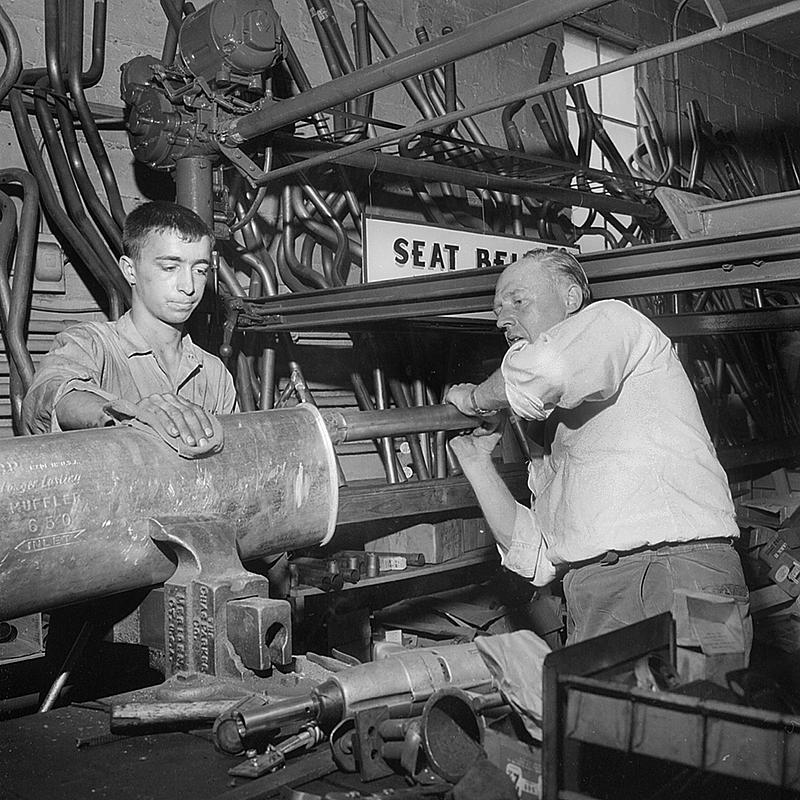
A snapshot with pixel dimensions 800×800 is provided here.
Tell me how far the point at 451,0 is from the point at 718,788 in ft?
12.2

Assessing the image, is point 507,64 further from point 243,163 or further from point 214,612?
point 214,612

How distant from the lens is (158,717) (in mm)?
1172

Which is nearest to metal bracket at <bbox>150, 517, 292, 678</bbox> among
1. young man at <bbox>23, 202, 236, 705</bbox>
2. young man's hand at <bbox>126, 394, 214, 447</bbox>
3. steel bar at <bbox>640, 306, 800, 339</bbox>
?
young man's hand at <bbox>126, 394, 214, 447</bbox>

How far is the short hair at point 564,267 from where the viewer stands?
1.76 meters

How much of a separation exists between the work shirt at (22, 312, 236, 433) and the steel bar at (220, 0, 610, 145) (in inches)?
22.5

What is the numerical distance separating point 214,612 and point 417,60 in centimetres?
112

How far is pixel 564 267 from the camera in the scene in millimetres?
1770

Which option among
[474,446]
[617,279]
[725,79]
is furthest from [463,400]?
[725,79]

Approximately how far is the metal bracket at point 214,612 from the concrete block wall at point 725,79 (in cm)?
425

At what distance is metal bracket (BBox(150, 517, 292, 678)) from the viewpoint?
119cm

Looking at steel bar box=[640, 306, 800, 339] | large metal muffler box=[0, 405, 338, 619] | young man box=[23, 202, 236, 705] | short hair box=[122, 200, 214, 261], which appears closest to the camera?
large metal muffler box=[0, 405, 338, 619]

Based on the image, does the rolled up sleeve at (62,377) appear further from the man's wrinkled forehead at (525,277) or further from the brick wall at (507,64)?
the brick wall at (507,64)

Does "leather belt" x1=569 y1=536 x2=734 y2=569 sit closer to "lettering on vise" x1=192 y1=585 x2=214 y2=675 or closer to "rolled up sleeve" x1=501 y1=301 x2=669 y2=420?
"rolled up sleeve" x1=501 y1=301 x2=669 y2=420

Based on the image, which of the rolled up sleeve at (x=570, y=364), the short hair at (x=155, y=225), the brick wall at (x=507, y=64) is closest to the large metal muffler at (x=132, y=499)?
the rolled up sleeve at (x=570, y=364)
